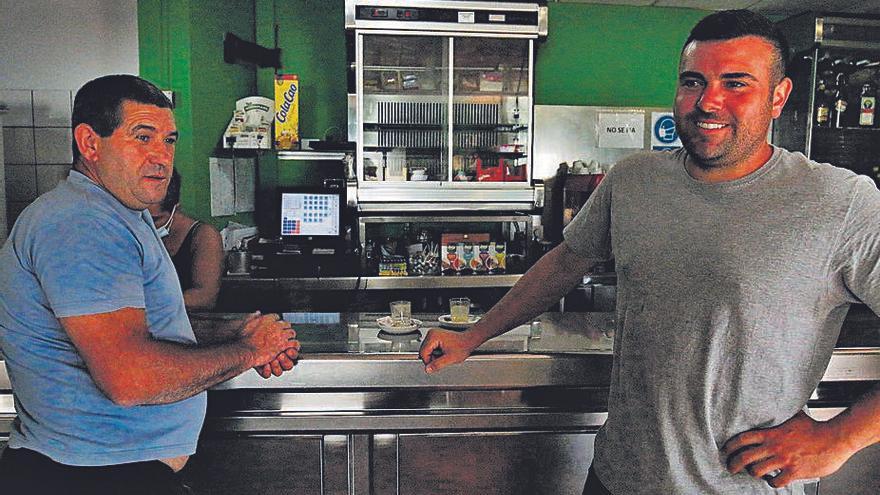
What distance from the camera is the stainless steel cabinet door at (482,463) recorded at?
185 centimetres

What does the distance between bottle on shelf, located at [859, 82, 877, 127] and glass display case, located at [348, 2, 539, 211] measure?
2.25 m

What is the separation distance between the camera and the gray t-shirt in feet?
Answer: 3.89

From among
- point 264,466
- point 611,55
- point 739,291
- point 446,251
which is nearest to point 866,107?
point 611,55

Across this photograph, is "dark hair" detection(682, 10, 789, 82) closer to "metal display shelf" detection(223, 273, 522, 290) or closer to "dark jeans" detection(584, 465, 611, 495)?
"dark jeans" detection(584, 465, 611, 495)

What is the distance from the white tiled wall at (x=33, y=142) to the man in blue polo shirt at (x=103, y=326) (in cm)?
263

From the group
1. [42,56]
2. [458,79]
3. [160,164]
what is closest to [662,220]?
[160,164]

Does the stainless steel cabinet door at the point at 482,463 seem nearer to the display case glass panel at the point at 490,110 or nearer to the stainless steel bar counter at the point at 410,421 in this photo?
the stainless steel bar counter at the point at 410,421

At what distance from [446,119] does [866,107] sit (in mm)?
2779

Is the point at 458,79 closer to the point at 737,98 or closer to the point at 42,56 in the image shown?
the point at 42,56

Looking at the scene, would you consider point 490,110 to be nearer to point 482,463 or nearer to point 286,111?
point 286,111

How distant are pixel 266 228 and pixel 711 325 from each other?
12.4 feet

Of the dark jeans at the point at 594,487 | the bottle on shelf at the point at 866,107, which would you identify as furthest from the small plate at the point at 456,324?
the bottle on shelf at the point at 866,107

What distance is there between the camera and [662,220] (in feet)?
4.40

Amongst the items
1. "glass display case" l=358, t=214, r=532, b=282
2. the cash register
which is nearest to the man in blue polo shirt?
the cash register
